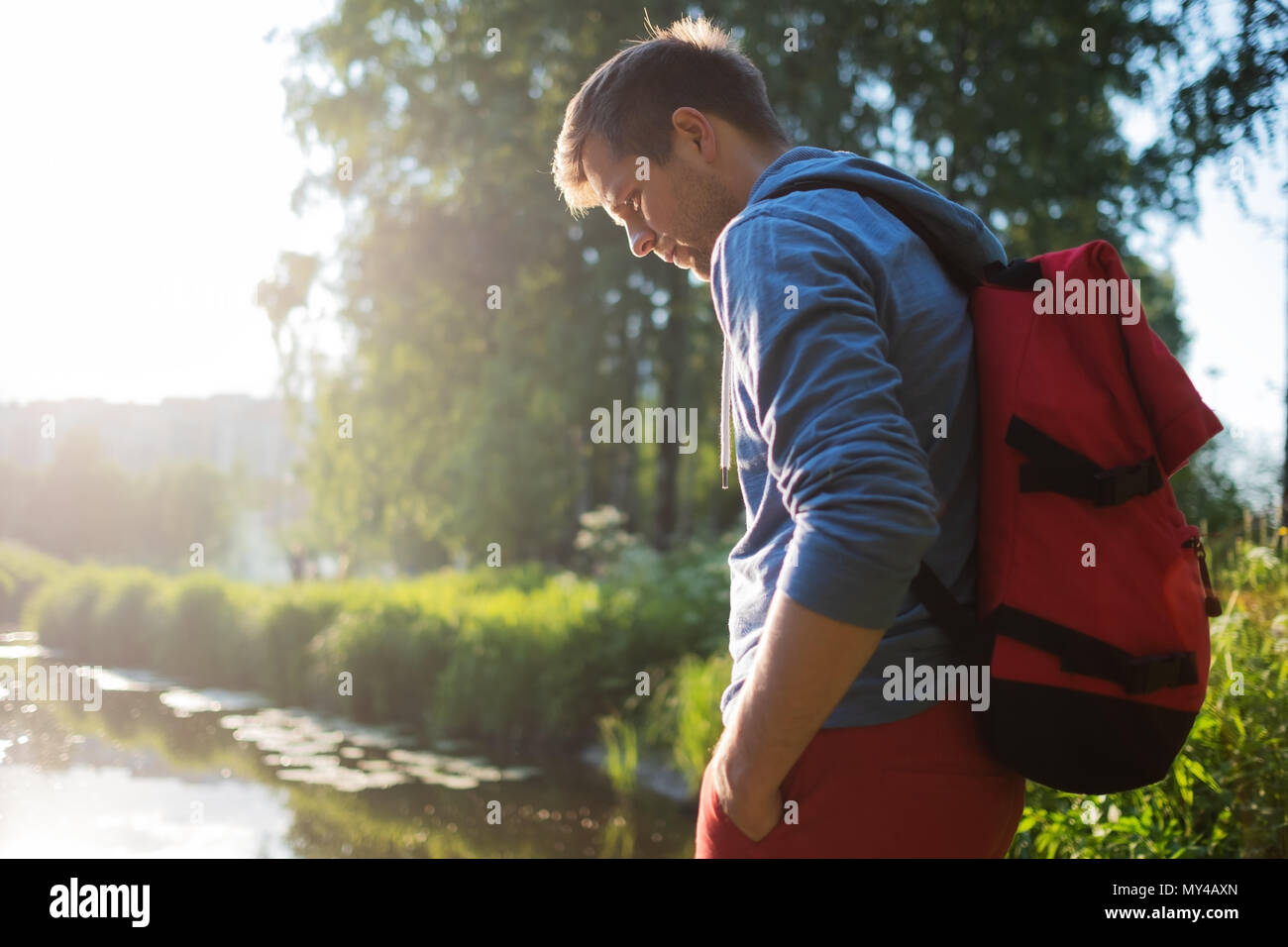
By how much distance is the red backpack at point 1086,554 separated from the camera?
41.0 inches

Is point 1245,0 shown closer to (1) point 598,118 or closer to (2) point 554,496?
(1) point 598,118

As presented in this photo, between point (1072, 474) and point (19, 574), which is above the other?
point (1072, 474)

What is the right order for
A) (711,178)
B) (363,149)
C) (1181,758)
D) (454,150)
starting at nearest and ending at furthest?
(711,178) → (1181,758) → (454,150) → (363,149)

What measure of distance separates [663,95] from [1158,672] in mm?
904

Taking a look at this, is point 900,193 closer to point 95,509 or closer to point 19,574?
point 19,574

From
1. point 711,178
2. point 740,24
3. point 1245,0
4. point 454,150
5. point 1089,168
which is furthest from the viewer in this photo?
point 454,150

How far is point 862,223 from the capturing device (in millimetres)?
1137

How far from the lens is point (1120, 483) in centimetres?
104

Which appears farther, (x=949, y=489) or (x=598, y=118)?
(x=598, y=118)
